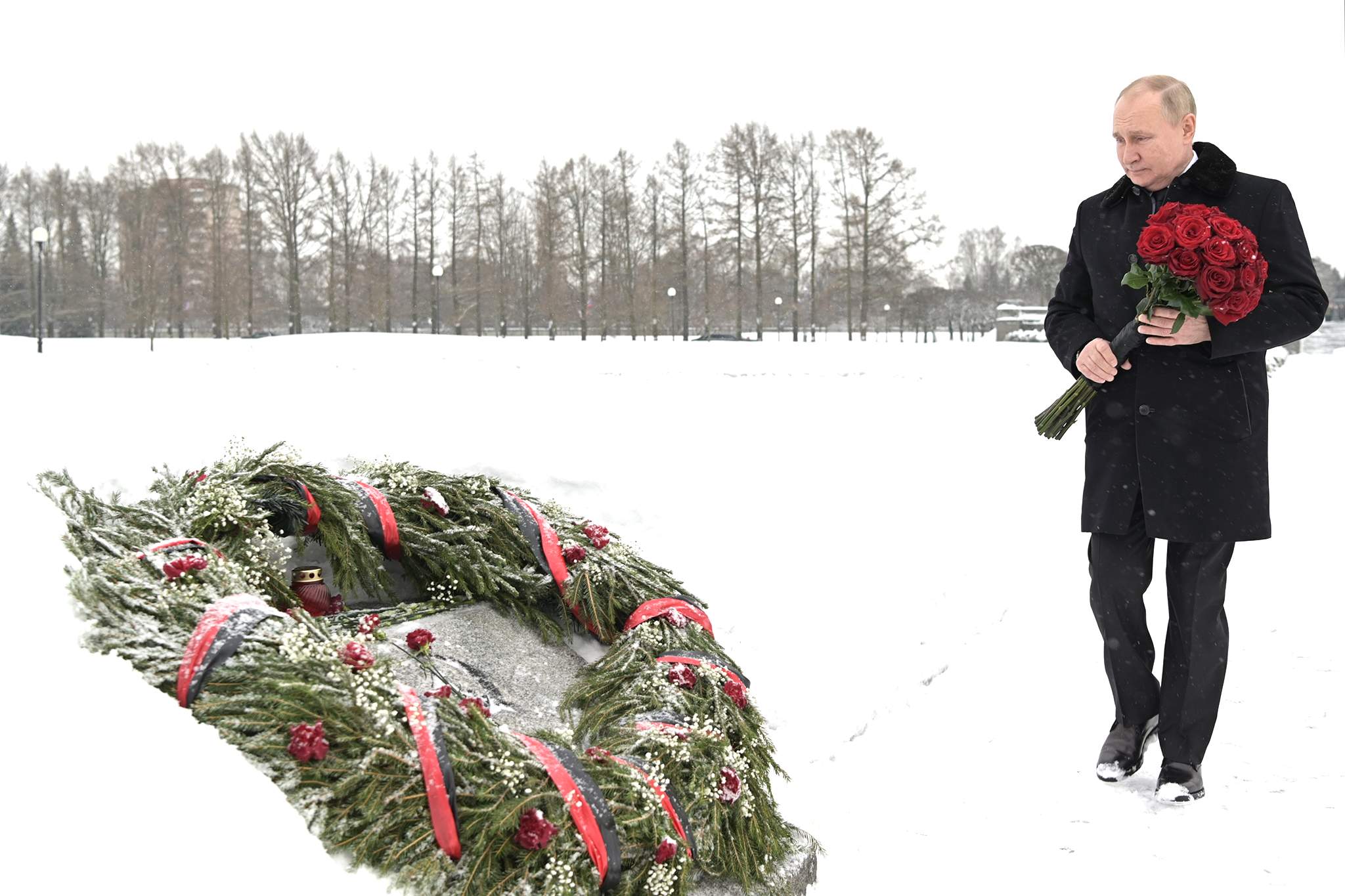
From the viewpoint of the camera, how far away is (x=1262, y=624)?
5148 mm

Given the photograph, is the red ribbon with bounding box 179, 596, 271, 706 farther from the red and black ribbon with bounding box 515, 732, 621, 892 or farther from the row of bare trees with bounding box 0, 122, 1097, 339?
the row of bare trees with bounding box 0, 122, 1097, 339

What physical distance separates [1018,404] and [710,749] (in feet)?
31.8

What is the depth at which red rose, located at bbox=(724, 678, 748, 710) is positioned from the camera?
3240mm

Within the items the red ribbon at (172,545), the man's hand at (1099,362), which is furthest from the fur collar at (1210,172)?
the red ribbon at (172,545)

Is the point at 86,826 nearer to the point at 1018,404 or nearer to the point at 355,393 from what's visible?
the point at 355,393

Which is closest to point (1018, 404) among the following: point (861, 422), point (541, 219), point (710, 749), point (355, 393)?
point (861, 422)

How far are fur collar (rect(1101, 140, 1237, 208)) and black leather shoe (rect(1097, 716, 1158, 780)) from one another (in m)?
1.80

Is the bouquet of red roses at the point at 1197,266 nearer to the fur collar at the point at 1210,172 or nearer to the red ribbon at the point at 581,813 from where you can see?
the fur collar at the point at 1210,172

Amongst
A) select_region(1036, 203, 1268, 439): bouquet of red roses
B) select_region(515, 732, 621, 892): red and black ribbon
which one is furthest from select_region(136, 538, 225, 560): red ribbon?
select_region(1036, 203, 1268, 439): bouquet of red roses

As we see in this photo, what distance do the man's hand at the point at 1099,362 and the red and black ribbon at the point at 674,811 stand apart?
6.17ft

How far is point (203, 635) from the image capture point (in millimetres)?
2475

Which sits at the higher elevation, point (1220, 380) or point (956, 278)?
point (956, 278)

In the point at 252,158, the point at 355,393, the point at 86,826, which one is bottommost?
the point at 86,826

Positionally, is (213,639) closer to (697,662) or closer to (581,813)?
(581,813)
